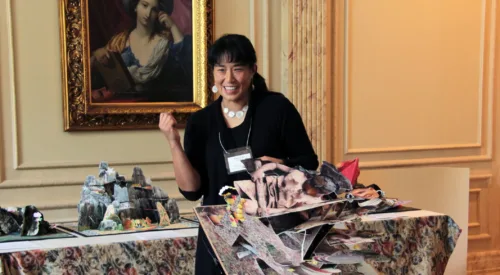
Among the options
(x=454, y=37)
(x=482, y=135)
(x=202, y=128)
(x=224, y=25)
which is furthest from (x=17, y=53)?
(x=482, y=135)

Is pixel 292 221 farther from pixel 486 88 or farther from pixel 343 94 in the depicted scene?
pixel 486 88

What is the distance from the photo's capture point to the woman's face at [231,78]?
160 centimetres

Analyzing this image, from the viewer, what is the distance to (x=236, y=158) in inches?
63.1

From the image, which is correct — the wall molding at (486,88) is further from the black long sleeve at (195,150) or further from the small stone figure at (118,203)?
the black long sleeve at (195,150)

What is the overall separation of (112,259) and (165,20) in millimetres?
1878

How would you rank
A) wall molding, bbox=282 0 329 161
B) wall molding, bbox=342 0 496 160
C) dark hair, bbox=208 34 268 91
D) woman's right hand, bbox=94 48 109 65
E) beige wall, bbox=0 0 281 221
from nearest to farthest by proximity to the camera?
dark hair, bbox=208 34 268 91
beige wall, bbox=0 0 281 221
woman's right hand, bbox=94 48 109 65
wall molding, bbox=282 0 329 161
wall molding, bbox=342 0 496 160

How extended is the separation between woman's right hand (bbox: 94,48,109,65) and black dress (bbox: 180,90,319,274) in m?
1.90

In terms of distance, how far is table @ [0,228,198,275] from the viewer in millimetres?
2062

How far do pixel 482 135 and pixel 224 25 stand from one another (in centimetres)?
246

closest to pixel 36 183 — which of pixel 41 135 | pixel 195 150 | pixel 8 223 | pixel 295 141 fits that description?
pixel 41 135

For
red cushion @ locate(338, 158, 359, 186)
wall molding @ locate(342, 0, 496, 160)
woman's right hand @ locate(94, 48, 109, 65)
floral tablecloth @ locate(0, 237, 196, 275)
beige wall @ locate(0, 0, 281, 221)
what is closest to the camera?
red cushion @ locate(338, 158, 359, 186)

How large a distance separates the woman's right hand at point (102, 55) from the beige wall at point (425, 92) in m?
1.66

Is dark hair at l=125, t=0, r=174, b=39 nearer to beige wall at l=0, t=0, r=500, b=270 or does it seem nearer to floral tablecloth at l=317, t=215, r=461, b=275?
beige wall at l=0, t=0, r=500, b=270

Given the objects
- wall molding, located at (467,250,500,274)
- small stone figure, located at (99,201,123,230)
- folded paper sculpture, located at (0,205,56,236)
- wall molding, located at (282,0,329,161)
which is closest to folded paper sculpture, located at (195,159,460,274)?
small stone figure, located at (99,201,123,230)
